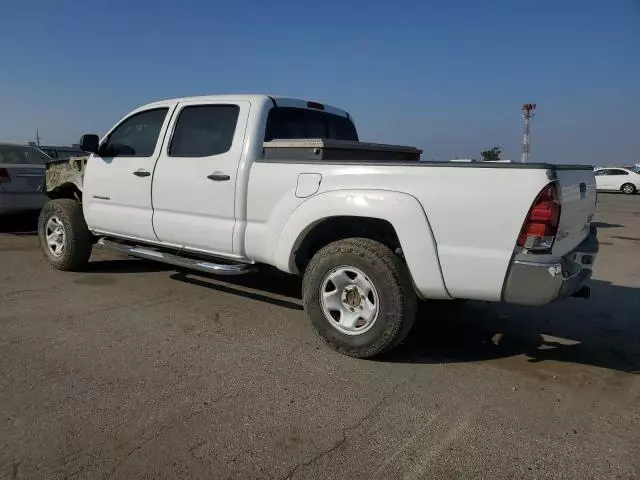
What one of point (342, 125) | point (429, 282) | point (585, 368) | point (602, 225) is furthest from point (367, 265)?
point (602, 225)

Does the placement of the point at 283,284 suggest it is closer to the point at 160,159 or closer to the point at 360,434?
the point at 160,159

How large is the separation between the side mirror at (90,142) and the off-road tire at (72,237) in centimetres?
82

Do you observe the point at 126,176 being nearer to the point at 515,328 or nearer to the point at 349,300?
the point at 349,300

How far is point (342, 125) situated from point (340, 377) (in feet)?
10.3

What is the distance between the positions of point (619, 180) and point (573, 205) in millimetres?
30840

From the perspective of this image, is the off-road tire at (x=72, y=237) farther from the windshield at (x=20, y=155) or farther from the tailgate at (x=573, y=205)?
the tailgate at (x=573, y=205)

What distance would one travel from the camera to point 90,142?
595 cm

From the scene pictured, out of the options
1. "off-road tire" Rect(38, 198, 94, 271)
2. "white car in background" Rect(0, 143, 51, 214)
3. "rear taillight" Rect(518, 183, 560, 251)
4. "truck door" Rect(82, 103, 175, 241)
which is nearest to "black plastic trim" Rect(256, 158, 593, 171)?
"rear taillight" Rect(518, 183, 560, 251)

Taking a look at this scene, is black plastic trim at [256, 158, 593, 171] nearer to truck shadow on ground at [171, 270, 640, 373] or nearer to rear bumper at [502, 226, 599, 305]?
rear bumper at [502, 226, 599, 305]

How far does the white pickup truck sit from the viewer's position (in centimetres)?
336

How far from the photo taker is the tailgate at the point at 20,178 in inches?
344

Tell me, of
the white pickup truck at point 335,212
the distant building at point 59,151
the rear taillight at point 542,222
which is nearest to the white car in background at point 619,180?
the distant building at point 59,151

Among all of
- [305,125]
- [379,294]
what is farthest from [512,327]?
[305,125]

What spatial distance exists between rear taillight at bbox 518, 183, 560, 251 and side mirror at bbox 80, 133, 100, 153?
183 inches
